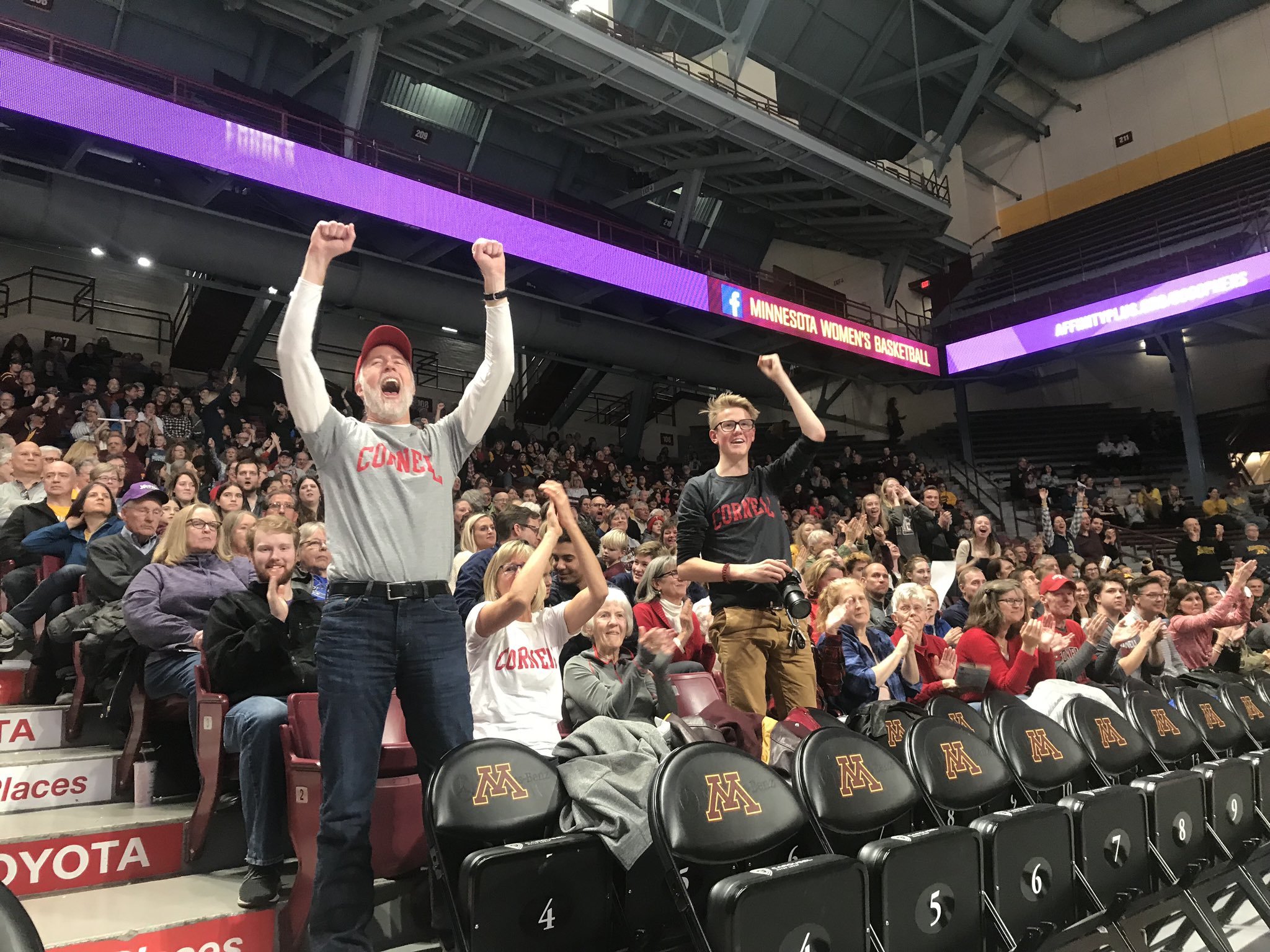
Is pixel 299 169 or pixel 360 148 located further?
pixel 360 148

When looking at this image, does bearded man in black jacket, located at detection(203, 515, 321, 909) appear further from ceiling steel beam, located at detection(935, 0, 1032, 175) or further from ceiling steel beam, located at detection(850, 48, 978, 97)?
ceiling steel beam, located at detection(935, 0, 1032, 175)

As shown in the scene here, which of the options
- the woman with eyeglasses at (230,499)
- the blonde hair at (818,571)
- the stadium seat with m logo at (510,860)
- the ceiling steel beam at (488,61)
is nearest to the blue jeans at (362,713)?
the stadium seat with m logo at (510,860)

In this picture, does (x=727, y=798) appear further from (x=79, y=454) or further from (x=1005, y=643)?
(x=79, y=454)

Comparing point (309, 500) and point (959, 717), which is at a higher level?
point (309, 500)

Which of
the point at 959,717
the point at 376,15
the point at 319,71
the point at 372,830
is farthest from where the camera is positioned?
the point at 319,71

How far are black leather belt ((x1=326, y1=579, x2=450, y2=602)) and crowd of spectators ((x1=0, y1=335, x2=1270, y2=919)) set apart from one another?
380 mm

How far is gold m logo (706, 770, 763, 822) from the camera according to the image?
6.15 feet

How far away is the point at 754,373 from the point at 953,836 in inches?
541

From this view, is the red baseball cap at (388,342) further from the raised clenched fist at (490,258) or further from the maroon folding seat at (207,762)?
the maroon folding seat at (207,762)

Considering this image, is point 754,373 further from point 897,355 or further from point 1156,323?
point 1156,323

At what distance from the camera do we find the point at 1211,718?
11.6ft

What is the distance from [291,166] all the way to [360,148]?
7.48ft

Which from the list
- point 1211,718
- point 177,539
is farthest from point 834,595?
point 177,539

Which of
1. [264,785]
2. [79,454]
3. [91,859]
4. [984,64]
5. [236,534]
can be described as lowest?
[91,859]
